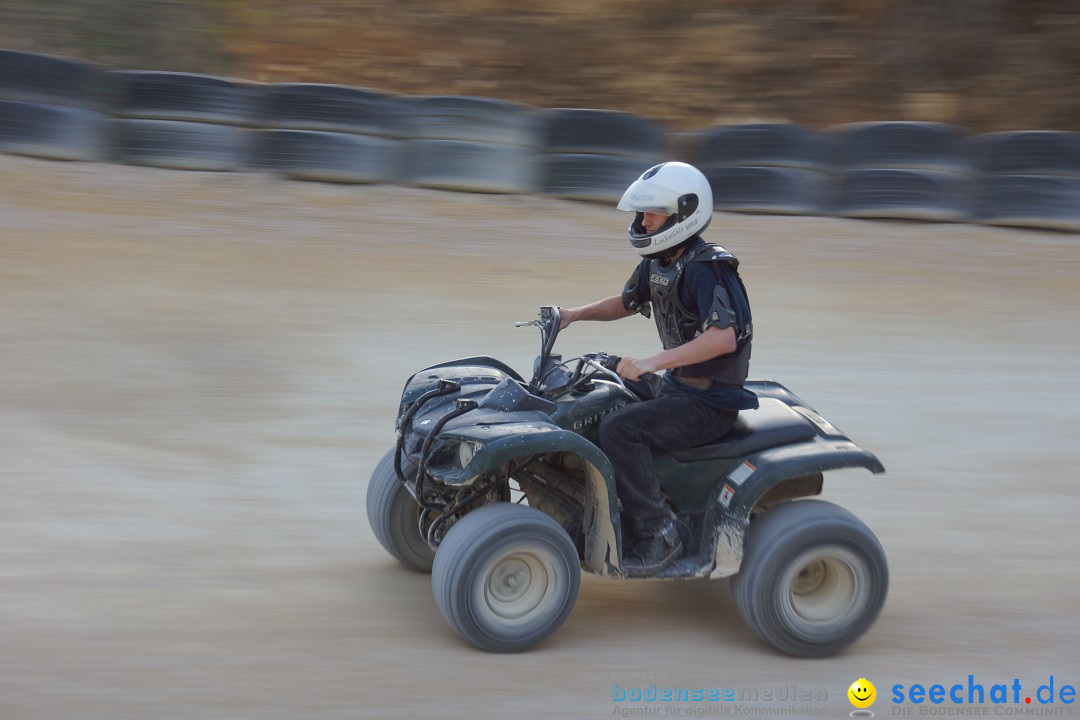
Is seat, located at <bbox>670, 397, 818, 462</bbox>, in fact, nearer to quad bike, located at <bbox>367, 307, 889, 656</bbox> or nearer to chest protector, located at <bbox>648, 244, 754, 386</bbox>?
quad bike, located at <bbox>367, 307, 889, 656</bbox>

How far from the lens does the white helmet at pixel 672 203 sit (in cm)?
510

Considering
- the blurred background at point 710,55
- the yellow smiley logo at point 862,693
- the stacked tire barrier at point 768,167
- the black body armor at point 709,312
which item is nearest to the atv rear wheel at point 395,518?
the black body armor at point 709,312

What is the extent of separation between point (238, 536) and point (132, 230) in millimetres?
7165

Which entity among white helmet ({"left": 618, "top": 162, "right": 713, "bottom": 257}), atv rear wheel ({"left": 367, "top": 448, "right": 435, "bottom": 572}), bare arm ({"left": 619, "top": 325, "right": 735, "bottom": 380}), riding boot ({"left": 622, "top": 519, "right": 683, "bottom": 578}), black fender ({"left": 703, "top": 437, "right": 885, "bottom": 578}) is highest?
white helmet ({"left": 618, "top": 162, "right": 713, "bottom": 257})

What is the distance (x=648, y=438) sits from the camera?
16.6 feet

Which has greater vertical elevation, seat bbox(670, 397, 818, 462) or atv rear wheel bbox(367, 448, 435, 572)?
seat bbox(670, 397, 818, 462)

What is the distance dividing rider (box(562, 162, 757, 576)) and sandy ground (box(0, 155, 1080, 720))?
0.57 m

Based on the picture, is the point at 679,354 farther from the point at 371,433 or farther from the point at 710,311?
the point at 371,433

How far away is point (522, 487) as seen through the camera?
550cm

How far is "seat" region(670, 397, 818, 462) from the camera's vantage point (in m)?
5.23

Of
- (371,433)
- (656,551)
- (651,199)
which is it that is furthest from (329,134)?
(656,551)

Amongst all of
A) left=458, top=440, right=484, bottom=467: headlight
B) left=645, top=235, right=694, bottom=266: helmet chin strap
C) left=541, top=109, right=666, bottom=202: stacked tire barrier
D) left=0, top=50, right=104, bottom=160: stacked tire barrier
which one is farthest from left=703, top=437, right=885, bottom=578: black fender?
left=0, top=50, right=104, bottom=160: stacked tire barrier

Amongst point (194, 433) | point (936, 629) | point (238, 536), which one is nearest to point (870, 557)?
point (936, 629)

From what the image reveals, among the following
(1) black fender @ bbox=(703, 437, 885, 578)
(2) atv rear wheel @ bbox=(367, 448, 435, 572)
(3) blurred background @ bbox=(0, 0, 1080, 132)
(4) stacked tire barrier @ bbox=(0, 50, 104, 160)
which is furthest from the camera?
(3) blurred background @ bbox=(0, 0, 1080, 132)
